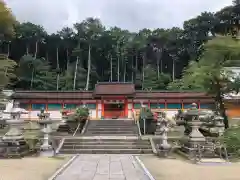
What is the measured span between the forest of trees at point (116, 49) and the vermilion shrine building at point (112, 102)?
1663 centimetres

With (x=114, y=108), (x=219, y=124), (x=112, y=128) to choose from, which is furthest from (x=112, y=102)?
(x=219, y=124)

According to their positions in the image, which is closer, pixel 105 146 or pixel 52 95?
pixel 105 146

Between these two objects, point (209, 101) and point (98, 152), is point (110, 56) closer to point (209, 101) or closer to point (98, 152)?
point (209, 101)

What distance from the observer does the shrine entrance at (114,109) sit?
27.0m

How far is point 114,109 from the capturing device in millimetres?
27234

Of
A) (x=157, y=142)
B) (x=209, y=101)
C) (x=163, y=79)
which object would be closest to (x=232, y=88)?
(x=157, y=142)

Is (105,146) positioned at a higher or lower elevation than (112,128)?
lower

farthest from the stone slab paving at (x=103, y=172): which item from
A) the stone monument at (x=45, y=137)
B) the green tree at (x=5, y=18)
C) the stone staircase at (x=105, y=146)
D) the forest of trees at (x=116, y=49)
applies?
the forest of trees at (x=116, y=49)

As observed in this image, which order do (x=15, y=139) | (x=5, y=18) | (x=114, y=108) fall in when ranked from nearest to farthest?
(x=5, y=18) < (x=15, y=139) < (x=114, y=108)

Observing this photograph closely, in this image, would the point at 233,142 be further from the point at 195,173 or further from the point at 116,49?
the point at 116,49

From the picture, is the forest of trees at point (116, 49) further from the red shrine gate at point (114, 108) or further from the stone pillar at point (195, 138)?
the stone pillar at point (195, 138)

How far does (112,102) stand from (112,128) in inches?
272

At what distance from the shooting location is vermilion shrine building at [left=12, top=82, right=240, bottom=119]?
26.7 metres

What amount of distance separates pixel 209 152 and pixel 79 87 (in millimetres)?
35083
